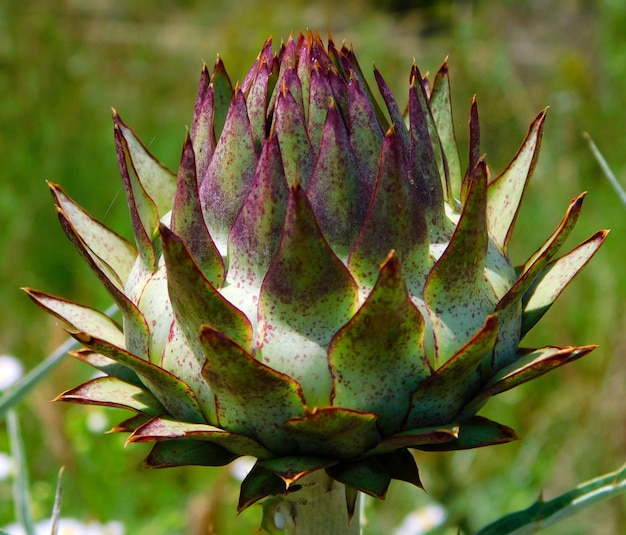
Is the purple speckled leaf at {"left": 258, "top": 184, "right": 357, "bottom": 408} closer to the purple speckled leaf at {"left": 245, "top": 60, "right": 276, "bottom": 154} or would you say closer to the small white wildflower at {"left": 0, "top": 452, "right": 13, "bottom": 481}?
the purple speckled leaf at {"left": 245, "top": 60, "right": 276, "bottom": 154}

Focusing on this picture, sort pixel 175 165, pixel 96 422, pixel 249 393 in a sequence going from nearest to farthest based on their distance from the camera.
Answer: pixel 249 393 → pixel 96 422 → pixel 175 165

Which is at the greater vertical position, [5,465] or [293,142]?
[5,465]

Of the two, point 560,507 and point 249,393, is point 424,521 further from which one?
point 249,393

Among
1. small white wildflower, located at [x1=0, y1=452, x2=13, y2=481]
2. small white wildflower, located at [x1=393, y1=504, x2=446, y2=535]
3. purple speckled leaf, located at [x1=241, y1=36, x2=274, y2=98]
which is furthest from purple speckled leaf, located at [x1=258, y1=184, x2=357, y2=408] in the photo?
small white wildflower, located at [x1=0, y1=452, x2=13, y2=481]

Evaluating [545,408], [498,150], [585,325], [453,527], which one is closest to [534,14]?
[498,150]

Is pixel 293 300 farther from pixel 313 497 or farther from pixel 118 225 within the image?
pixel 118 225

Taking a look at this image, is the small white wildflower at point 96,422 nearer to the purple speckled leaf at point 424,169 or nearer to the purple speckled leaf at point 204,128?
the purple speckled leaf at point 204,128

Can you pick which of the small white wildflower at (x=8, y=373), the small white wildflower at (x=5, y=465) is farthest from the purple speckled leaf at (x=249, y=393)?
the small white wildflower at (x=8, y=373)

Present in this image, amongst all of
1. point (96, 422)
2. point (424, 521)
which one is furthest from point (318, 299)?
point (96, 422)
